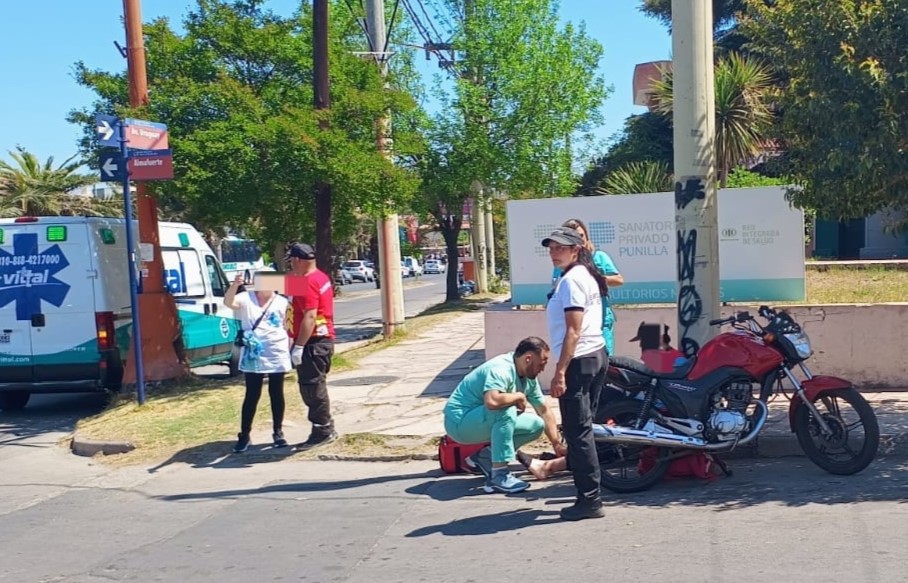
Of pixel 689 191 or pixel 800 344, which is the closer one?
pixel 800 344

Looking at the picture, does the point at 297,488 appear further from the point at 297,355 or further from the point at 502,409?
the point at 502,409

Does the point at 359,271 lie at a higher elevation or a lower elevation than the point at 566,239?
lower

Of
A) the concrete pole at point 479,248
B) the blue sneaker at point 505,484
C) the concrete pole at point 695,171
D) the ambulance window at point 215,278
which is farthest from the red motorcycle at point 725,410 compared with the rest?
the concrete pole at point 479,248

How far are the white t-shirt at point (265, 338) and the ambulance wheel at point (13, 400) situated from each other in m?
5.15

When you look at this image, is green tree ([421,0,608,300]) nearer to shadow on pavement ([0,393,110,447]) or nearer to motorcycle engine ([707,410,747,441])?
shadow on pavement ([0,393,110,447])

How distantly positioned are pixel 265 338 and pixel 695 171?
403 cm

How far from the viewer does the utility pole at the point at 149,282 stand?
11.1 m

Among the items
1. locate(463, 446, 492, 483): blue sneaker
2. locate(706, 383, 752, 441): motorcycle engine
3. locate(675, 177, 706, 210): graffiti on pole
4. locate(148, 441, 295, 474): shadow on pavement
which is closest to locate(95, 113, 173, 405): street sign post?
locate(148, 441, 295, 474): shadow on pavement

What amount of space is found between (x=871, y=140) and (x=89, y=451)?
751 cm

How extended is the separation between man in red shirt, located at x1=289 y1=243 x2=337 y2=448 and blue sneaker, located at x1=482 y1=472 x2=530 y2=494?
223 cm

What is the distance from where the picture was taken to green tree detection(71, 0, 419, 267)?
10.9 m

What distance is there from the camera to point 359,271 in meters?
66.9

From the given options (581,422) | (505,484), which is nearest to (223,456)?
(505,484)

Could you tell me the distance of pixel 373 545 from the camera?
5.62 metres
